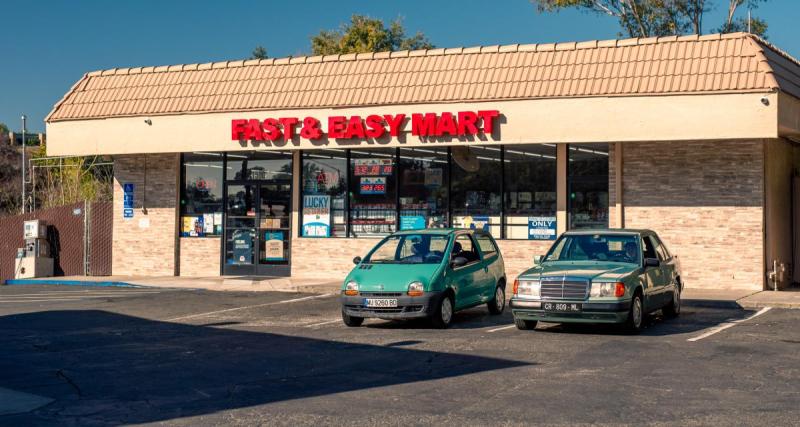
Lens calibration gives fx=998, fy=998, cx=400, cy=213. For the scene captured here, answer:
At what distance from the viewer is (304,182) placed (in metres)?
25.2

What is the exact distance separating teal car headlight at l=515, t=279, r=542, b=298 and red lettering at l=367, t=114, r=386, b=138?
30.3ft

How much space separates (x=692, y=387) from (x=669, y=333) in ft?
14.8

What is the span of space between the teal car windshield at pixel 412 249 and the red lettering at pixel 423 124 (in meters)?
6.23

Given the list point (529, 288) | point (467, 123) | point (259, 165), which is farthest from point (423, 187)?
point (529, 288)

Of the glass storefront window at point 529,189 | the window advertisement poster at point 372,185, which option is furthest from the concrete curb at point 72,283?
the glass storefront window at point 529,189

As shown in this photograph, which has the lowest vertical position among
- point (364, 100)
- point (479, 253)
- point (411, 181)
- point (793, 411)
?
point (793, 411)

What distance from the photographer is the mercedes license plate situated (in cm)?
1470

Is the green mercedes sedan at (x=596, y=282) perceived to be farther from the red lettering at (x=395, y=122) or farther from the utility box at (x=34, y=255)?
the utility box at (x=34, y=255)

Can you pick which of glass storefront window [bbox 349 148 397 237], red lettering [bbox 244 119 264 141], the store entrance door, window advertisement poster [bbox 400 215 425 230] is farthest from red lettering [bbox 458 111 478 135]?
the store entrance door

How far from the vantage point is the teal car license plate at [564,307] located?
45.1 ft

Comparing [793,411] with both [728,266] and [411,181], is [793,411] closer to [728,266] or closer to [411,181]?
[728,266]

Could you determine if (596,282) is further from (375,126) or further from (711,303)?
(375,126)

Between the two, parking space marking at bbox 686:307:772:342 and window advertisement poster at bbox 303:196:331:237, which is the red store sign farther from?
parking space marking at bbox 686:307:772:342

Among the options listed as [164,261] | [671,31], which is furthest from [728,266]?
[671,31]
